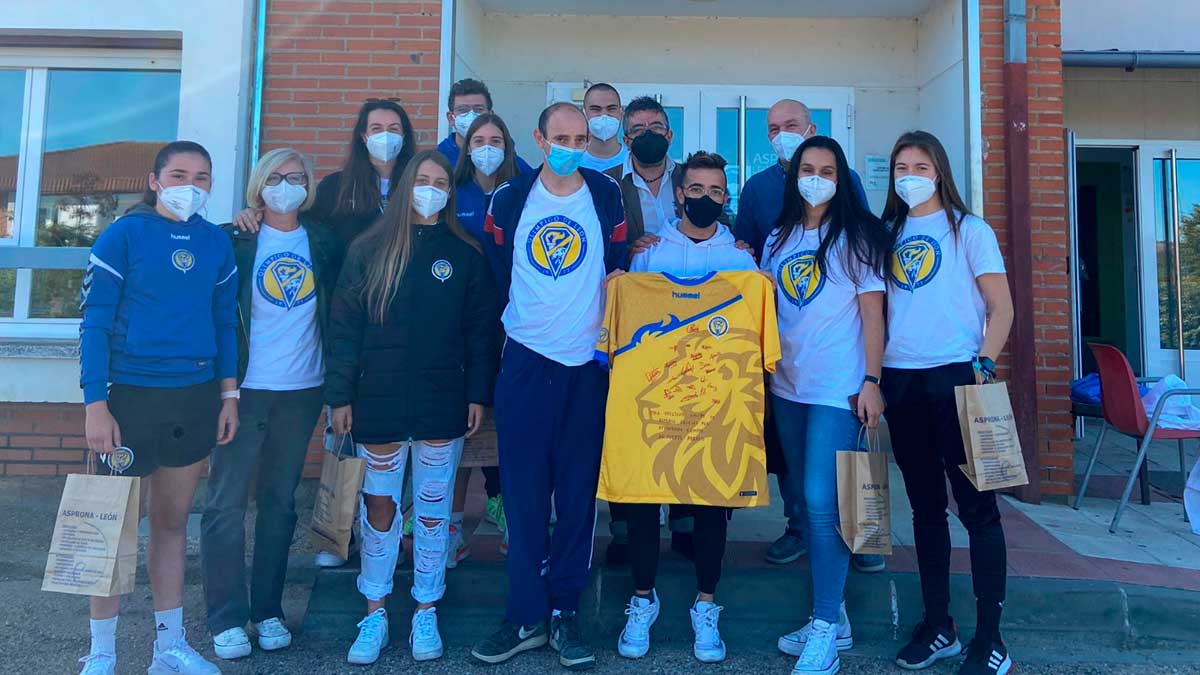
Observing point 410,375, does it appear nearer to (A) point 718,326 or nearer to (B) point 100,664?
(A) point 718,326

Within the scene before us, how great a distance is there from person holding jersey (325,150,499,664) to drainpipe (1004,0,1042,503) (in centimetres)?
360

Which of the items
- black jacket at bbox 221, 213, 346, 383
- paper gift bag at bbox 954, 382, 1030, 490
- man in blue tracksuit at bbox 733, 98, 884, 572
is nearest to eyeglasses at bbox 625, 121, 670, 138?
man in blue tracksuit at bbox 733, 98, 884, 572

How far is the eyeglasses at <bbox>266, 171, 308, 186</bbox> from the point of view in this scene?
3.21 metres

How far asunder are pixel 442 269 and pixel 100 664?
1.87m

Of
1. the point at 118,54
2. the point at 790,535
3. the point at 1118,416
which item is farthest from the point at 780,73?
the point at 118,54

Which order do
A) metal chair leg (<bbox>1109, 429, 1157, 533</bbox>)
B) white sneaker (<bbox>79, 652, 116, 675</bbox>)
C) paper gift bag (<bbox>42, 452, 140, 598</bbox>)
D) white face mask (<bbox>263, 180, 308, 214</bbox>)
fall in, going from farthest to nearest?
metal chair leg (<bbox>1109, 429, 1157, 533</bbox>) < white face mask (<bbox>263, 180, 308, 214</bbox>) < white sneaker (<bbox>79, 652, 116, 675</bbox>) < paper gift bag (<bbox>42, 452, 140, 598</bbox>)

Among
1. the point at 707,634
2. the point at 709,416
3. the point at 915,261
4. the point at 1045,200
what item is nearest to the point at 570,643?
the point at 707,634

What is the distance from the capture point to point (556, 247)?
10.00ft

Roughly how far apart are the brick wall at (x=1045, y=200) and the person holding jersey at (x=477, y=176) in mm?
3326

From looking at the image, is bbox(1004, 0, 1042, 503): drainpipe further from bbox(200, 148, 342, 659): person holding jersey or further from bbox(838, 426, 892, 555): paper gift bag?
bbox(200, 148, 342, 659): person holding jersey

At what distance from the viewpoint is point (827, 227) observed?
3.12m

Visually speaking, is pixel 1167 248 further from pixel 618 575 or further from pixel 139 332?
pixel 139 332

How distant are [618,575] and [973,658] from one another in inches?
57.3

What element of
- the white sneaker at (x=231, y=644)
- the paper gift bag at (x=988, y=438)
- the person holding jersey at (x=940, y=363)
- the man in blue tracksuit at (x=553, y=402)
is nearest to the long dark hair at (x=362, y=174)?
the man in blue tracksuit at (x=553, y=402)
